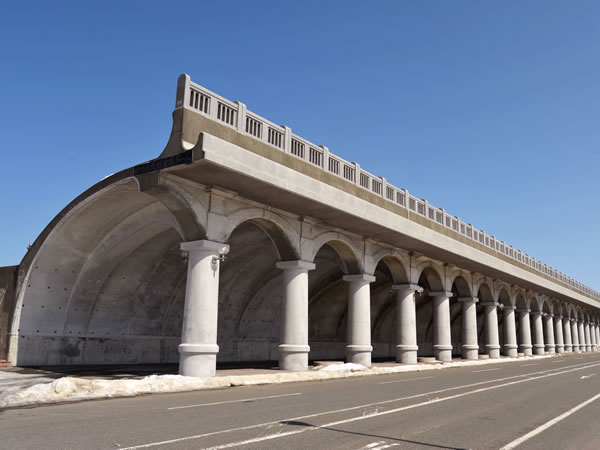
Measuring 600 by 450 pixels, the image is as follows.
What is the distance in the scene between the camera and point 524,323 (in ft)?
167

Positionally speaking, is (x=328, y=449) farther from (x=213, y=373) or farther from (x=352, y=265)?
(x=352, y=265)

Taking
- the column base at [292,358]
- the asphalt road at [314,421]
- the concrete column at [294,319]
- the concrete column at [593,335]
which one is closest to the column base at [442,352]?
the concrete column at [294,319]

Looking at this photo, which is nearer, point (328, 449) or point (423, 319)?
Answer: point (328, 449)

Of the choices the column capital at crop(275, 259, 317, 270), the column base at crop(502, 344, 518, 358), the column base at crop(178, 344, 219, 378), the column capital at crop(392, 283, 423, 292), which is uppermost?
the column capital at crop(275, 259, 317, 270)

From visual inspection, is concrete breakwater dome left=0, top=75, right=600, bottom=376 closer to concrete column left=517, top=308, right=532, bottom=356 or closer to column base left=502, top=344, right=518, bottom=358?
column base left=502, top=344, right=518, bottom=358

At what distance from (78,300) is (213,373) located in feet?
30.5

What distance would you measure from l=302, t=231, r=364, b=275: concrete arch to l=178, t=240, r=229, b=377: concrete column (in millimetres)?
6406

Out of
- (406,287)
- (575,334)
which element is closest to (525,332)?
(575,334)

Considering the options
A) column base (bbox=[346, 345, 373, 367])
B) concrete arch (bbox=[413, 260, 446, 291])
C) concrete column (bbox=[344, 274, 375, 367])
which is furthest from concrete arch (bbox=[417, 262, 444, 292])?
column base (bbox=[346, 345, 373, 367])

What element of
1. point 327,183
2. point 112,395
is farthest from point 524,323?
point 112,395

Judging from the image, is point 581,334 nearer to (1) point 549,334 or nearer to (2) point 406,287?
(1) point 549,334

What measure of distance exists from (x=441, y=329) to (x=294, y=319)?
1589 centimetres

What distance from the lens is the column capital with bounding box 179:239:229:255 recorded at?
59.0ft

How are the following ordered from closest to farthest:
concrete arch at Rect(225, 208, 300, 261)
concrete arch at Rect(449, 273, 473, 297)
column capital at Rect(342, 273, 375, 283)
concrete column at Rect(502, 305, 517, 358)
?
1. concrete arch at Rect(225, 208, 300, 261)
2. column capital at Rect(342, 273, 375, 283)
3. concrete arch at Rect(449, 273, 473, 297)
4. concrete column at Rect(502, 305, 517, 358)
